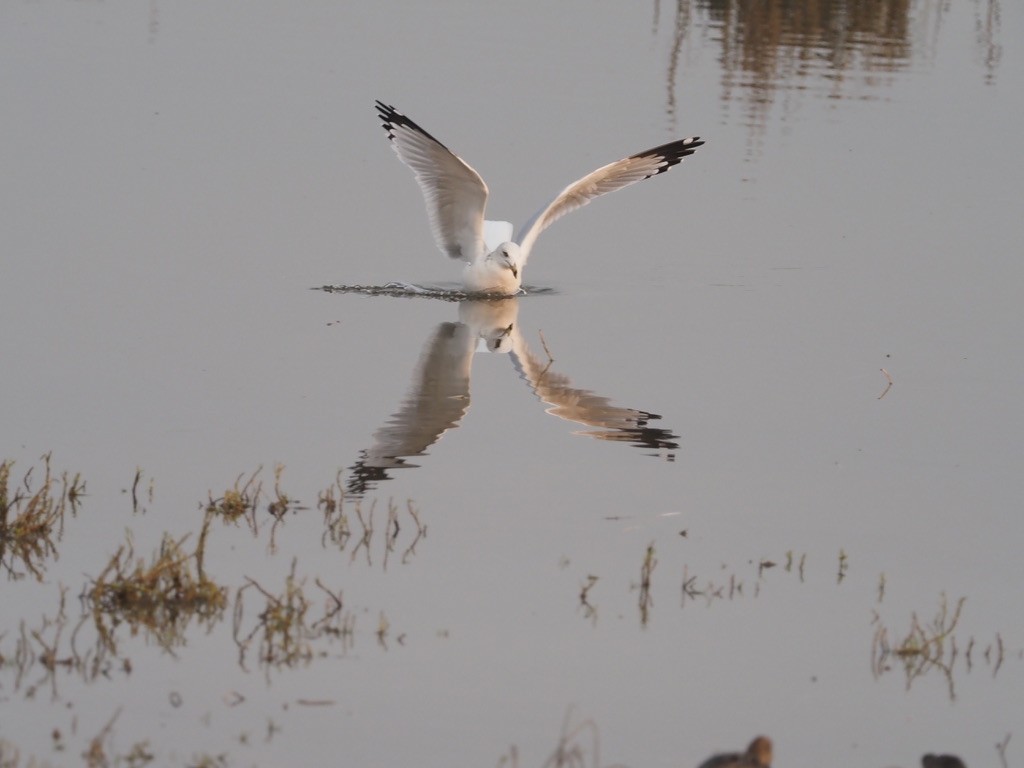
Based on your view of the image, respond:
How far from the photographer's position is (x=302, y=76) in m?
17.1

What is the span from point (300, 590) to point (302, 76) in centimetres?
1200

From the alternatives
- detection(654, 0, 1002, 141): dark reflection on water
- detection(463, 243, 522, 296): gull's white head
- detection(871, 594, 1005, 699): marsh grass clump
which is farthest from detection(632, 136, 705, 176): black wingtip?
detection(871, 594, 1005, 699): marsh grass clump

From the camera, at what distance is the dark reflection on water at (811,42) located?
1927cm

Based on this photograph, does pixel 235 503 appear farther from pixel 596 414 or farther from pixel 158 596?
pixel 596 414

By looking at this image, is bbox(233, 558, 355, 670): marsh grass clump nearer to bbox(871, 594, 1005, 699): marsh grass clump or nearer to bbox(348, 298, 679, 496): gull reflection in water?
bbox(348, 298, 679, 496): gull reflection in water

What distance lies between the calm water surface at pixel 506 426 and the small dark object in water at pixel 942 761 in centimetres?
Answer: 23

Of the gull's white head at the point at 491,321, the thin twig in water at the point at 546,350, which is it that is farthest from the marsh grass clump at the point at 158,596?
the gull's white head at the point at 491,321

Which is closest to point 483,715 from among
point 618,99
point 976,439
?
point 976,439

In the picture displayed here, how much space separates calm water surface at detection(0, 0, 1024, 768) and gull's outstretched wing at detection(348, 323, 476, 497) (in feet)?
0.11

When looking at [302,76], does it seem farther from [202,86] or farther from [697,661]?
[697,661]

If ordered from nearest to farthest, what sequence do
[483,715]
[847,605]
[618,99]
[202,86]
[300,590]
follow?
[483,715]
[300,590]
[847,605]
[202,86]
[618,99]

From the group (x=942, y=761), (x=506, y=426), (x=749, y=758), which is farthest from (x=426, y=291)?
(x=749, y=758)

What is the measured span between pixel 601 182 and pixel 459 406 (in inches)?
153

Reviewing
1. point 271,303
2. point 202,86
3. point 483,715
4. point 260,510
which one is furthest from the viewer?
point 202,86
